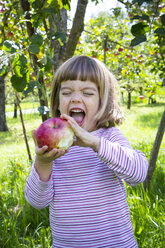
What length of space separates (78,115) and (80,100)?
92 millimetres

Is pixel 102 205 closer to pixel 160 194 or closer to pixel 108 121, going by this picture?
pixel 108 121

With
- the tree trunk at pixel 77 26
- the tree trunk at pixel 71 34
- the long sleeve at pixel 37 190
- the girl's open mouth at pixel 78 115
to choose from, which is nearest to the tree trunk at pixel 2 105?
the tree trunk at pixel 71 34

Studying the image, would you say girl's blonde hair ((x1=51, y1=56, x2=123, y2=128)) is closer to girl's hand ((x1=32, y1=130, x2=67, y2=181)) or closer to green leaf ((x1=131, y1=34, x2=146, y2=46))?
green leaf ((x1=131, y1=34, x2=146, y2=46))

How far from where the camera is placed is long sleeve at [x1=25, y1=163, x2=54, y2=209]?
→ 1.07 m

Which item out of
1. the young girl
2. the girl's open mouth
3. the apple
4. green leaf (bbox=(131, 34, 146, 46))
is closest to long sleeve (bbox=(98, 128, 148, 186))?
the young girl

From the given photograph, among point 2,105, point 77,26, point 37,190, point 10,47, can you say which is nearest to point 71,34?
point 77,26

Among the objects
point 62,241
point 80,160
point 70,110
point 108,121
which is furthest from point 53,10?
point 62,241

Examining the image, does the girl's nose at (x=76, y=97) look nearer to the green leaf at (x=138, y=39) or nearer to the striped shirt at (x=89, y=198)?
the striped shirt at (x=89, y=198)

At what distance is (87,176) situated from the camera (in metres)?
Answer: 1.18

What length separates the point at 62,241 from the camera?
3.72ft

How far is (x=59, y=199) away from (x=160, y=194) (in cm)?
126

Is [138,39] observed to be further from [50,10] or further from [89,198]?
[89,198]

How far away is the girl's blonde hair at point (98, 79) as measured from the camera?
4.10 feet

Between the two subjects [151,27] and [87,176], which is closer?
[87,176]
